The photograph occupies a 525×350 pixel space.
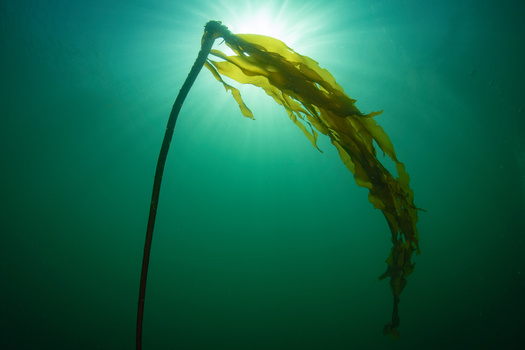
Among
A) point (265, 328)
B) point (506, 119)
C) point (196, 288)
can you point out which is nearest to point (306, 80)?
point (506, 119)

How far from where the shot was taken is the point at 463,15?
8242mm

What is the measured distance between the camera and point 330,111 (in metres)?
0.89

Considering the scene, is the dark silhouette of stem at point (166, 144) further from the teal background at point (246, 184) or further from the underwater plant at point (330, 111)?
the teal background at point (246, 184)

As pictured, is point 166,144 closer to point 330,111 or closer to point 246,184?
point 330,111

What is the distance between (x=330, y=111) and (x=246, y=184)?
66.8 feet

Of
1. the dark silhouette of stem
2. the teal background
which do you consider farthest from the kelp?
the teal background

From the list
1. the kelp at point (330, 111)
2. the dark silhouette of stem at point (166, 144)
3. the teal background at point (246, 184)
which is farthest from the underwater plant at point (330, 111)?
the teal background at point (246, 184)

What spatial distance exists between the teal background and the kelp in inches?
303

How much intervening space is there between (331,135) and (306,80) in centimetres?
24

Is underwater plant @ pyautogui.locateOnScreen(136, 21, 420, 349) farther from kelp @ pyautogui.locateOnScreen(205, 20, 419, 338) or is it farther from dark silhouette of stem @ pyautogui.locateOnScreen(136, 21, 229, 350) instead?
dark silhouette of stem @ pyautogui.locateOnScreen(136, 21, 229, 350)

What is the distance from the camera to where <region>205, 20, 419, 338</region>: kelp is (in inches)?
33.7

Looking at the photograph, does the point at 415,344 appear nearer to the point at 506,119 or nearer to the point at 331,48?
the point at 506,119

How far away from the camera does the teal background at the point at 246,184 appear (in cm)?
857

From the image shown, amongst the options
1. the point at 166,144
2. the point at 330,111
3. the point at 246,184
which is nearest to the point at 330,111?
the point at 330,111
